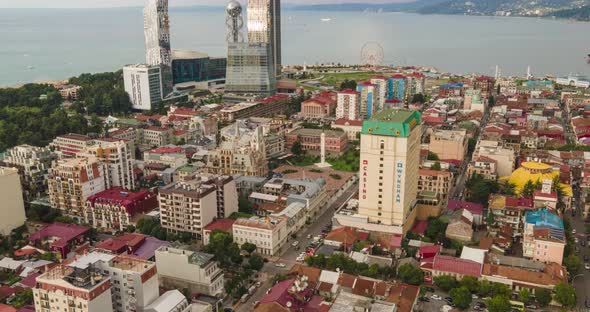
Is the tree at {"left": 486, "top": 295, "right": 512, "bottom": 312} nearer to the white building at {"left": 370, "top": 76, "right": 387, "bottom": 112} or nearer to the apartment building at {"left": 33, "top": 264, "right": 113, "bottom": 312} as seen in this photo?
the apartment building at {"left": 33, "top": 264, "right": 113, "bottom": 312}

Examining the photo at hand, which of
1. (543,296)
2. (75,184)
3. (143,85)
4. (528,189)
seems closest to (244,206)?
(75,184)

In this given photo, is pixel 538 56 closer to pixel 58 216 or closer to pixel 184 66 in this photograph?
pixel 184 66

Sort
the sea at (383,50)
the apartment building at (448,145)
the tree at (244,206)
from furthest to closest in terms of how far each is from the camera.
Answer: the sea at (383,50), the apartment building at (448,145), the tree at (244,206)

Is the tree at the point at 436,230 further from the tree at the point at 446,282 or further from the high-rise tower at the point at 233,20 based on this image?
the high-rise tower at the point at 233,20

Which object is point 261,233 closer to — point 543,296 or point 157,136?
point 543,296

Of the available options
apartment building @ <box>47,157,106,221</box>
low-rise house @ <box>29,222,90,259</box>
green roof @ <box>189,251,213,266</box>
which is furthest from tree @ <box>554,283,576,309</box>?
apartment building @ <box>47,157,106,221</box>

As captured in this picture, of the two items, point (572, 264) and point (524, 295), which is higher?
point (572, 264)

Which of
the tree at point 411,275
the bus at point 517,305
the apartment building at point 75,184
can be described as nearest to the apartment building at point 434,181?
the tree at point 411,275

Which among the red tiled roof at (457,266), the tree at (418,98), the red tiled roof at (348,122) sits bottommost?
the red tiled roof at (457,266)
